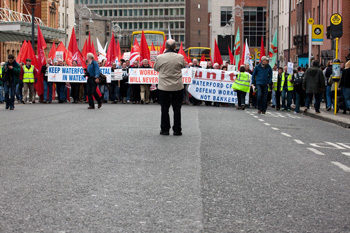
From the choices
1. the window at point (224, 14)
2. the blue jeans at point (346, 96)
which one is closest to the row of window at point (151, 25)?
the window at point (224, 14)

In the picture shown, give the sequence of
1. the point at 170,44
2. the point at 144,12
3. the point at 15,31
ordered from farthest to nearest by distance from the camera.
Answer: the point at 144,12 < the point at 15,31 < the point at 170,44

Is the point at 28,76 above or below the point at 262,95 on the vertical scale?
above

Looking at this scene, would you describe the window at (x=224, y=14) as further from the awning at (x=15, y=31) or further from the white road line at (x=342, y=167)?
the white road line at (x=342, y=167)

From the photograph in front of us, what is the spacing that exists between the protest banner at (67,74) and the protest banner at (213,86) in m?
4.02

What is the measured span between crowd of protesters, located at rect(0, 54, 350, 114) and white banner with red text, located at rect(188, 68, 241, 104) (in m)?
0.36

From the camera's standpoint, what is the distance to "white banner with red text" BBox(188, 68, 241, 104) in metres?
31.9

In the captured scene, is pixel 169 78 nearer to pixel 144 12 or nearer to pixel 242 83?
pixel 242 83

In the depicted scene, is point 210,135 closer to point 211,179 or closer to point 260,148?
point 260,148

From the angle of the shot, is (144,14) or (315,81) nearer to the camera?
(315,81)

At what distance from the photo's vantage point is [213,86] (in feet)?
105

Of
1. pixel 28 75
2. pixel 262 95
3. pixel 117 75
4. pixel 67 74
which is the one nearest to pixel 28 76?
pixel 28 75

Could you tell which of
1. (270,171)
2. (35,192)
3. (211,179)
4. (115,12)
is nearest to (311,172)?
(270,171)

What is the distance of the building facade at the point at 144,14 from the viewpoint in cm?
18843

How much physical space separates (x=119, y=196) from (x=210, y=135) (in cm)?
760
